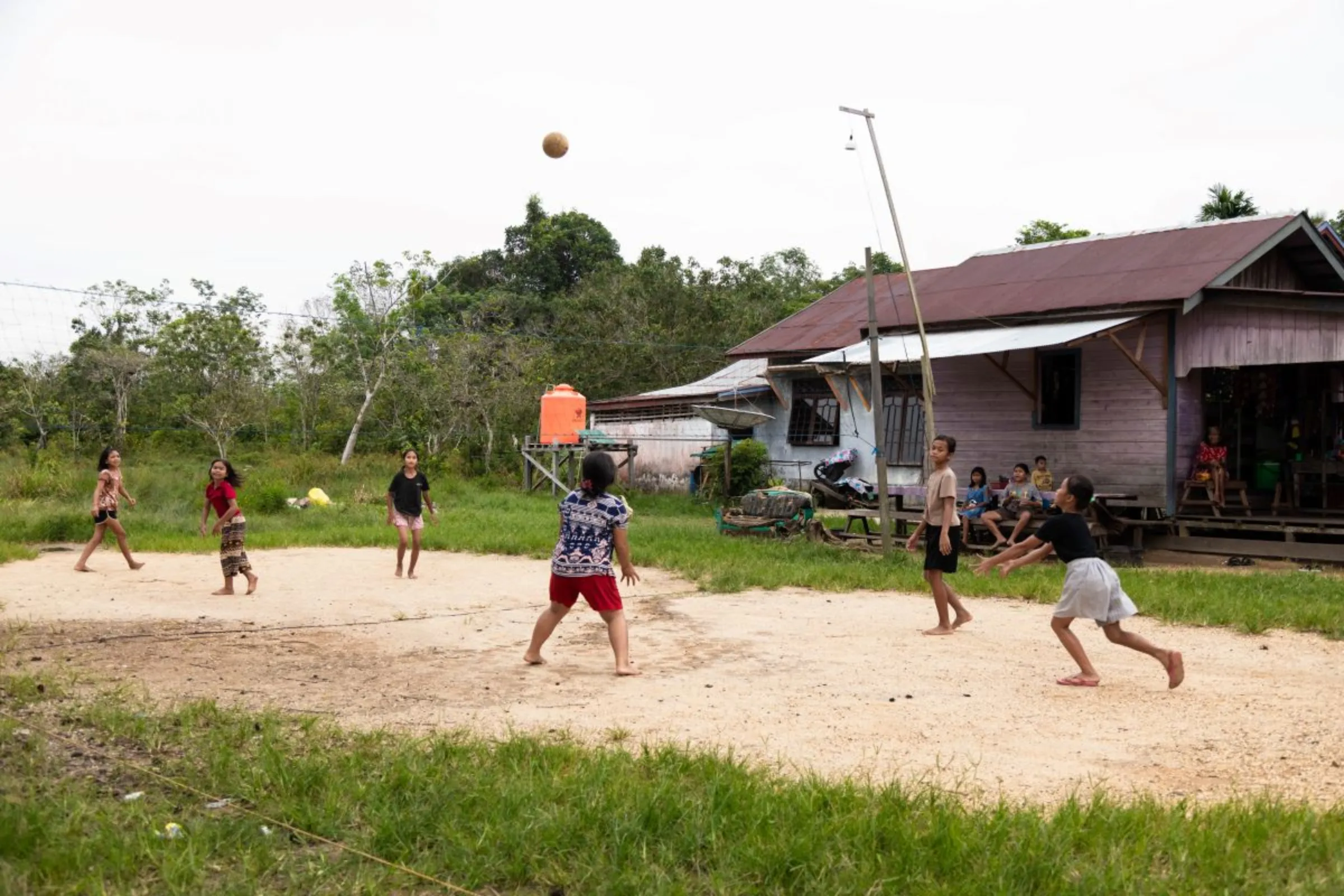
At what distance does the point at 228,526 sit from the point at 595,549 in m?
5.66

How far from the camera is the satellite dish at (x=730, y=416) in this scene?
2394 centimetres

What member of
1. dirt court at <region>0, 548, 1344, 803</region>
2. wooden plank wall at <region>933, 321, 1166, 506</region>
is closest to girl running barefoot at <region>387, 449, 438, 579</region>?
dirt court at <region>0, 548, 1344, 803</region>

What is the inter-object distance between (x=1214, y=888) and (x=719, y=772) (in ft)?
6.40

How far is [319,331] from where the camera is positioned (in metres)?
31.3

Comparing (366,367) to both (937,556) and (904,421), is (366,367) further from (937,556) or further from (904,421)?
(937,556)

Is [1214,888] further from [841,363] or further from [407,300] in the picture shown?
[407,300]

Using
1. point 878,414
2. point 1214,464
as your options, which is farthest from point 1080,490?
point 1214,464

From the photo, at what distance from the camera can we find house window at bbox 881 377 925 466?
21266 millimetres

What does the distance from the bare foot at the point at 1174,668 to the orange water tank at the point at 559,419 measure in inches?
763

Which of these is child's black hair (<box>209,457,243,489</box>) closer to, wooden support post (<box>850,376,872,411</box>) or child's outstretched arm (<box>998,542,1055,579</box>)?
child's outstretched arm (<box>998,542,1055,579</box>)

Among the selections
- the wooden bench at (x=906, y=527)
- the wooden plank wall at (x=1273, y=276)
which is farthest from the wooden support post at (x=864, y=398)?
the wooden plank wall at (x=1273, y=276)

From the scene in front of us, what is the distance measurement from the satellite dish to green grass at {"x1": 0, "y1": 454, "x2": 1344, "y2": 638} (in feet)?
6.26

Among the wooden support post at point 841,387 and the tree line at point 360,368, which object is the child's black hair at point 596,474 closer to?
the wooden support post at point 841,387

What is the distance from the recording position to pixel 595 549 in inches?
305
